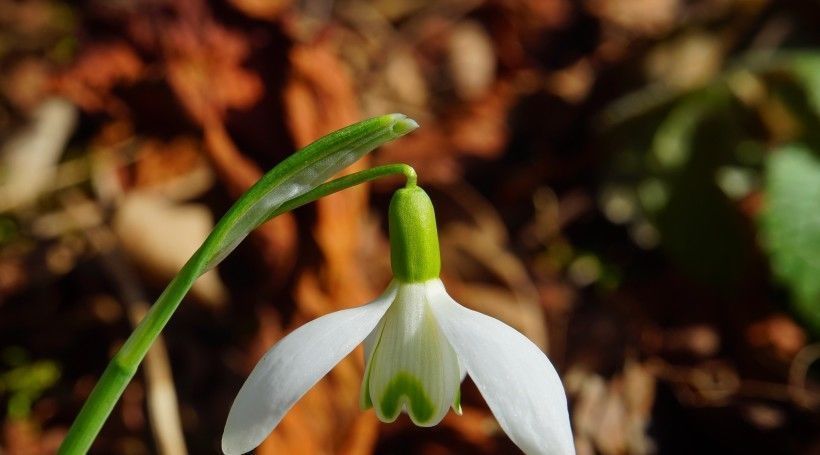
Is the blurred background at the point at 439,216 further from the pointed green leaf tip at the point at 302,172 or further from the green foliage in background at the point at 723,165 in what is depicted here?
the pointed green leaf tip at the point at 302,172

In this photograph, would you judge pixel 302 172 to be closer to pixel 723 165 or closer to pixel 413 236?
pixel 413 236

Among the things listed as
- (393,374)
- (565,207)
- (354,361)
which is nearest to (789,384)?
(565,207)

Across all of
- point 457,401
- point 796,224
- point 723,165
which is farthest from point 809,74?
point 457,401

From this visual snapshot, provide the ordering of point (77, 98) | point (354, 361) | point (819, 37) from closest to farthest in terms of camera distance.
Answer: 1. point (354, 361)
2. point (77, 98)
3. point (819, 37)

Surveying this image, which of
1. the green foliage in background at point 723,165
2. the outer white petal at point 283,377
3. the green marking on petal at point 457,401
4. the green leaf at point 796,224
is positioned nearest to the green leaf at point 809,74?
the green foliage in background at point 723,165

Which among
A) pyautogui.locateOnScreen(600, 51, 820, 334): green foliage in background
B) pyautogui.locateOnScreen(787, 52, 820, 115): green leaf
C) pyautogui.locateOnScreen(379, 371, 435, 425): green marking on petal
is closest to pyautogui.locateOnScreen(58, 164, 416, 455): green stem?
pyautogui.locateOnScreen(379, 371, 435, 425): green marking on petal

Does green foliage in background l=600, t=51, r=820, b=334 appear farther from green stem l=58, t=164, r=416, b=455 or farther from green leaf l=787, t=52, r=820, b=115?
green stem l=58, t=164, r=416, b=455

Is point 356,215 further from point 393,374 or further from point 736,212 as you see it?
point 393,374
